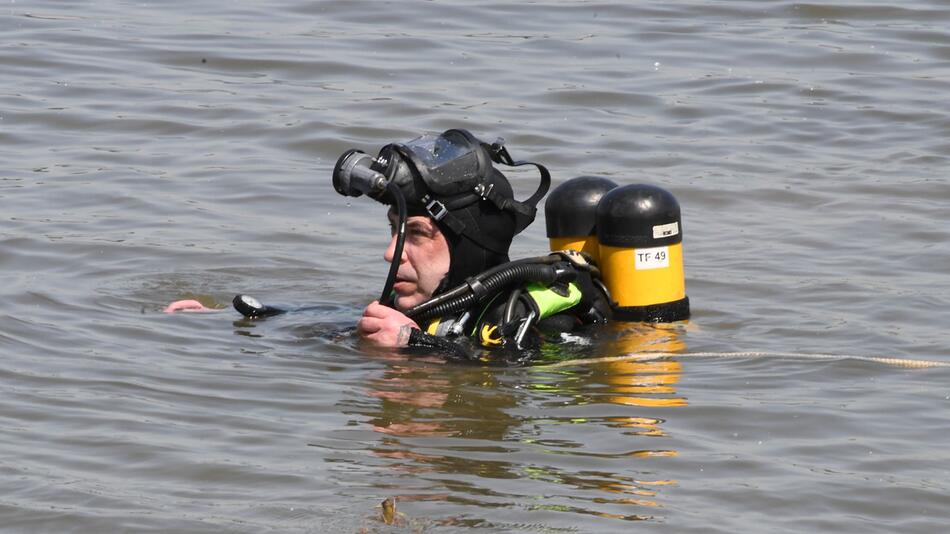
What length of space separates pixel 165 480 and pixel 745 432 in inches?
78.0

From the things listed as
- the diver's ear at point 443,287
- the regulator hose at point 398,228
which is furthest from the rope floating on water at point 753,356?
the regulator hose at point 398,228

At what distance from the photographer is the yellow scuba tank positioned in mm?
6422

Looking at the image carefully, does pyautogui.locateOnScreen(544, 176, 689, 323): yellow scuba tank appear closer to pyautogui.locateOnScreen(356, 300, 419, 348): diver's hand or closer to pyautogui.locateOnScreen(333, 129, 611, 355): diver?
pyautogui.locateOnScreen(333, 129, 611, 355): diver

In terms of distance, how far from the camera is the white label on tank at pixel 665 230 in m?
6.42

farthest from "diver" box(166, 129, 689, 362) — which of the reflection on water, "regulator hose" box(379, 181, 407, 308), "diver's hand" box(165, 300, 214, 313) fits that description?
"diver's hand" box(165, 300, 214, 313)

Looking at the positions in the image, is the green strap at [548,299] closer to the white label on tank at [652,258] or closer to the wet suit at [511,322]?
the wet suit at [511,322]

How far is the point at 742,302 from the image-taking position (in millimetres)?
8016

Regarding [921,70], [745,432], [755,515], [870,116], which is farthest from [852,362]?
[921,70]

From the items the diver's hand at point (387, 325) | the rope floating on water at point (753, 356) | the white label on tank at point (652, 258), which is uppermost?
the white label on tank at point (652, 258)

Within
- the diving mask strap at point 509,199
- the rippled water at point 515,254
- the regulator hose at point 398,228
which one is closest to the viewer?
the rippled water at point 515,254

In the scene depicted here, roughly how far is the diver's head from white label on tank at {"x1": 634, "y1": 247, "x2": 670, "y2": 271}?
0.47 meters

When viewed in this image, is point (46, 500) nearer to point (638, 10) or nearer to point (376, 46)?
point (376, 46)

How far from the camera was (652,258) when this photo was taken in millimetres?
6492

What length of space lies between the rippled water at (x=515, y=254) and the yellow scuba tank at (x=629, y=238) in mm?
139
